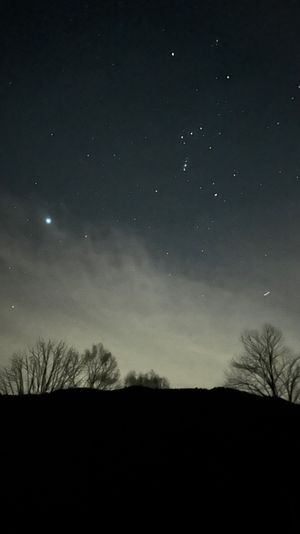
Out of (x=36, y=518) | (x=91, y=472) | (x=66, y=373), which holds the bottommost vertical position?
(x=36, y=518)

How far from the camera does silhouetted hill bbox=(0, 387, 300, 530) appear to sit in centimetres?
430

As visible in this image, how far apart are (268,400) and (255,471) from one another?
279 cm

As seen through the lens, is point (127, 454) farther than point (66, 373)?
No

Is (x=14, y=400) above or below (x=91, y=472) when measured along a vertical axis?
above

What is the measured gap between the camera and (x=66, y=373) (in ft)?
91.0

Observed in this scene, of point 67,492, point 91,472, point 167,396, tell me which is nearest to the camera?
point 67,492

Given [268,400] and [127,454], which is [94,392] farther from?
[268,400]

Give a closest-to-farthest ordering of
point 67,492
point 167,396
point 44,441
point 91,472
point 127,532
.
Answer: point 127,532 < point 67,492 < point 91,472 < point 44,441 < point 167,396

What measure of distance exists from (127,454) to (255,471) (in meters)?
2.23

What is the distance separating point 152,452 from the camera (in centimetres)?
522

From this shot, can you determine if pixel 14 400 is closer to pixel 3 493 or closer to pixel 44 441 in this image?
pixel 44 441

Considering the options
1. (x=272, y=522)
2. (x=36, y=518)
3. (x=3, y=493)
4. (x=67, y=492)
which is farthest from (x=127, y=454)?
(x=272, y=522)

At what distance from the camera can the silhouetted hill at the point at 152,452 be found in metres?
4.30

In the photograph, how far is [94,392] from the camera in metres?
7.59
